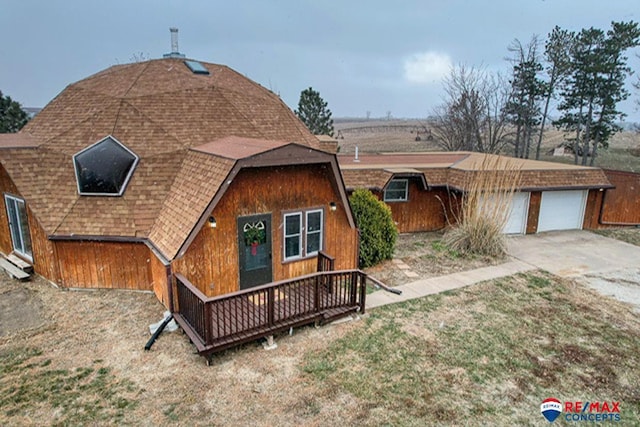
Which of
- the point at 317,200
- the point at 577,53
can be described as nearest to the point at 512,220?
the point at 317,200

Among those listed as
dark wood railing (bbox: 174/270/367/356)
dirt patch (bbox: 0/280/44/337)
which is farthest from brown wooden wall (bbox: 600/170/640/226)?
dirt patch (bbox: 0/280/44/337)

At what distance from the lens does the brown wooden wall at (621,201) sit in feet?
53.6

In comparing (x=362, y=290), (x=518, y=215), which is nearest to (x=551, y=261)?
(x=518, y=215)

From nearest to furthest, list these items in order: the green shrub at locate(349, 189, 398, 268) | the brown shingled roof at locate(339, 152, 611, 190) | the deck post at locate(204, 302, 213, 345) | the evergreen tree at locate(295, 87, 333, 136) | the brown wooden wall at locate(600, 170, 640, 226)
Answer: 1. the deck post at locate(204, 302, 213, 345)
2. the green shrub at locate(349, 189, 398, 268)
3. the brown shingled roof at locate(339, 152, 611, 190)
4. the brown wooden wall at locate(600, 170, 640, 226)
5. the evergreen tree at locate(295, 87, 333, 136)

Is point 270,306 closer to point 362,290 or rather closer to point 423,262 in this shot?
point 362,290

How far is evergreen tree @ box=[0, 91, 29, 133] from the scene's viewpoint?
20984 mm

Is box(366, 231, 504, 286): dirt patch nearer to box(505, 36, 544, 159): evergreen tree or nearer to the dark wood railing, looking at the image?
the dark wood railing

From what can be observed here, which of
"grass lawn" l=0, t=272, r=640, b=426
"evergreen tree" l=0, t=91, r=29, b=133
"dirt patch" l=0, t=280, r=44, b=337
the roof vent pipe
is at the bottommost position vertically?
"grass lawn" l=0, t=272, r=640, b=426

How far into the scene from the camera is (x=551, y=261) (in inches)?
488

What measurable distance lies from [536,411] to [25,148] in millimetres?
12240

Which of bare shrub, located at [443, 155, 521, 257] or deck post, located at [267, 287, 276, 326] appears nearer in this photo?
deck post, located at [267, 287, 276, 326]

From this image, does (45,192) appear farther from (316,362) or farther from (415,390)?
(415,390)

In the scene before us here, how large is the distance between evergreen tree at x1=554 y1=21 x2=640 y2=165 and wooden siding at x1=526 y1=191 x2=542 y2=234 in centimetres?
1857

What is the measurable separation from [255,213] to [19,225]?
6693 millimetres
